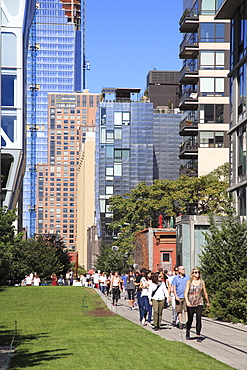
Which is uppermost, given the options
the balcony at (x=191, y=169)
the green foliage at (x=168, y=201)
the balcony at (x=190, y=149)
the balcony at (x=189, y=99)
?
the balcony at (x=189, y=99)

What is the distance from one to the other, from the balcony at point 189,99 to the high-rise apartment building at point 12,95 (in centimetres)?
1780

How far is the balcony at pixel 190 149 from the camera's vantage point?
69.8 metres

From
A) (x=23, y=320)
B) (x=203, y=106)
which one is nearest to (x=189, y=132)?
(x=203, y=106)

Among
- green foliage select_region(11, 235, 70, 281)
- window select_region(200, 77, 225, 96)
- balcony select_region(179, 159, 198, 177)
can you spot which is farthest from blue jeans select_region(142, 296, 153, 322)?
window select_region(200, 77, 225, 96)

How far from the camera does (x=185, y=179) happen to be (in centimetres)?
6125

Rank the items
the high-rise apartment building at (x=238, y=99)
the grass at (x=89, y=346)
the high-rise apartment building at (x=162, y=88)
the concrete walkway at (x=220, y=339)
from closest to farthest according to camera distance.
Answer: the grass at (x=89, y=346), the concrete walkway at (x=220, y=339), the high-rise apartment building at (x=238, y=99), the high-rise apartment building at (x=162, y=88)

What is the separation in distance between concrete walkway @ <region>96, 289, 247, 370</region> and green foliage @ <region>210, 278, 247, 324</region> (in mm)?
403

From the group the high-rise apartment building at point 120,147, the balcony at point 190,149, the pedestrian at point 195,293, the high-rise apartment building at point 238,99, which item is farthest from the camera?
the high-rise apartment building at point 120,147

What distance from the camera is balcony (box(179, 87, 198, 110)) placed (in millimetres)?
70750

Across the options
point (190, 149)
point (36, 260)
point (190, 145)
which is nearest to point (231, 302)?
point (190, 149)

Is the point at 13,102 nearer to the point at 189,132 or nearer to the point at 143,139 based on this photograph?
the point at 189,132

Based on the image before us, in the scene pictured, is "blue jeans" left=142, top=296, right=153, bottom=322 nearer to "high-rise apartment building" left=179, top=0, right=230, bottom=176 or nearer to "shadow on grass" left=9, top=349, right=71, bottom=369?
"shadow on grass" left=9, top=349, right=71, bottom=369

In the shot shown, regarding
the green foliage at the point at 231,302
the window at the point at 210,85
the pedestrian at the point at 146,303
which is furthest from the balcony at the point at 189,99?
the pedestrian at the point at 146,303

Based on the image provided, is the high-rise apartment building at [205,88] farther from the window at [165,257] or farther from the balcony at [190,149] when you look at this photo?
the window at [165,257]
